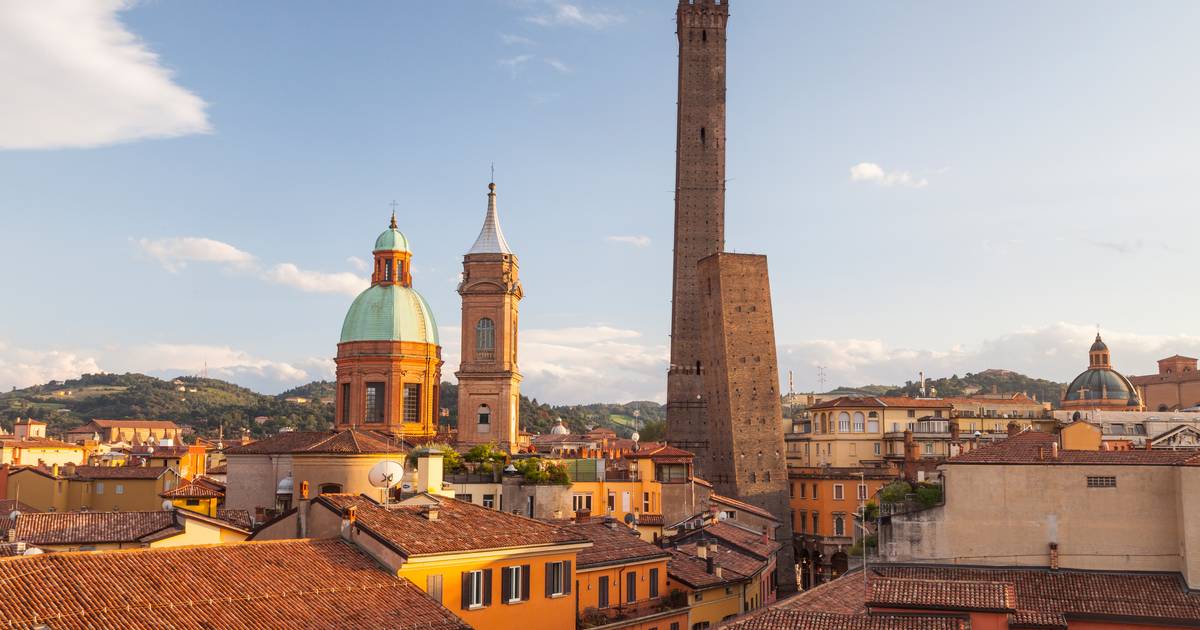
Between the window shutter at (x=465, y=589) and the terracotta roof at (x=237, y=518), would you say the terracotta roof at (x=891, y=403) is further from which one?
the window shutter at (x=465, y=589)

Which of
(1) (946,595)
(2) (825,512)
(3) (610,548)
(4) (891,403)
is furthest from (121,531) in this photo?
(4) (891,403)

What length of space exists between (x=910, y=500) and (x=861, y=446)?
126 feet

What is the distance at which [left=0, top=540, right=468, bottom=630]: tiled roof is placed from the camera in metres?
16.2

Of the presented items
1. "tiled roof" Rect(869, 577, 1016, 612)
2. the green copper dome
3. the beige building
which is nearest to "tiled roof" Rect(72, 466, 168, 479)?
the green copper dome

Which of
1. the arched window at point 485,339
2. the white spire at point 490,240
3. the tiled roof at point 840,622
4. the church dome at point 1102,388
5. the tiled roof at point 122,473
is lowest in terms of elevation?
the tiled roof at point 840,622

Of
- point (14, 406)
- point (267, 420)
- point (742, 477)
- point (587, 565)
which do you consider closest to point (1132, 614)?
point (587, 565)

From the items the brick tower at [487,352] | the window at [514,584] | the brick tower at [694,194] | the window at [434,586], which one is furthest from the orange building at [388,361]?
the window at [434,586]

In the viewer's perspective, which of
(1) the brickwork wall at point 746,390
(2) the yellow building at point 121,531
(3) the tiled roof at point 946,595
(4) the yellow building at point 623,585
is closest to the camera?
(3) the tiled roof at point 946,595

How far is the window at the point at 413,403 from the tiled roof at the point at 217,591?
39.6m

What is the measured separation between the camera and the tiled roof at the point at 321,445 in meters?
32.8

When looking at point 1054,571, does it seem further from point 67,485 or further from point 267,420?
point 267,420

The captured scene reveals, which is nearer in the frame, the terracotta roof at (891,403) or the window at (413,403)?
the window at (413,403)

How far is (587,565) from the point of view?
26.6 metres

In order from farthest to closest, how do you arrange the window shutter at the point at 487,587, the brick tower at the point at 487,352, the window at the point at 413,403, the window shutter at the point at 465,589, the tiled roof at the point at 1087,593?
the window at the point at 413,403, the brick tower at the point at 487,352, the tiled roof at the point at 1087,593, the window shutter at the point at 487,587, the window shutter at the point at 465,589
